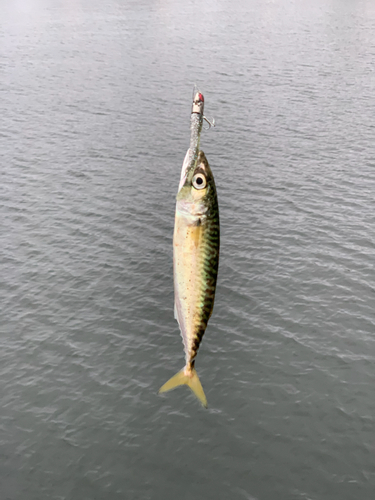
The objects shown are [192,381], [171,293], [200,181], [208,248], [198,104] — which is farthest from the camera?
[171,293]

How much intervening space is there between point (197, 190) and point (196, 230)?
39cm

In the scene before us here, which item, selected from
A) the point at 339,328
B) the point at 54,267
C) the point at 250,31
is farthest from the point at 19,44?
the point at 339,328

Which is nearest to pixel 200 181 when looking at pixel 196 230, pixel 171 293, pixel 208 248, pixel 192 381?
pixel 196 230

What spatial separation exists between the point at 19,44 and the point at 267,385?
9490cm

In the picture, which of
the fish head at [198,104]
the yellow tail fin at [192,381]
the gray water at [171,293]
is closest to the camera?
the fish head at [198,104]

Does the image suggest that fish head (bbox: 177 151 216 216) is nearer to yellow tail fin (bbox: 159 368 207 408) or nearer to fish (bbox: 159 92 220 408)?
fish (bbox: 159 92 220 408)

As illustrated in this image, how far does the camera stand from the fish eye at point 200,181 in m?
5.45

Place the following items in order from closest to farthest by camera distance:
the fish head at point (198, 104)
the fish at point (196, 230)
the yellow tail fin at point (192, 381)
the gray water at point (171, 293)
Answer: the fish head at point (198, 104) < the fish at point (196, 230) < the yellow tail fin at point (192, 381) < the gray water at point (171, 293)

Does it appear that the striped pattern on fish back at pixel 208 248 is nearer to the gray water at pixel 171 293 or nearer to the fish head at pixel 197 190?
the fish head at pixel 197 190

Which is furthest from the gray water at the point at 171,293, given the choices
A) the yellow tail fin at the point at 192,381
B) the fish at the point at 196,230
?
the fish at the point at 196,230

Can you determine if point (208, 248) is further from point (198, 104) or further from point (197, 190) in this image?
point (198, 104)

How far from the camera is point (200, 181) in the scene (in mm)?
5457

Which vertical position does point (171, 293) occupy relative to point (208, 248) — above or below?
below

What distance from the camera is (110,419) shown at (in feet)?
104
